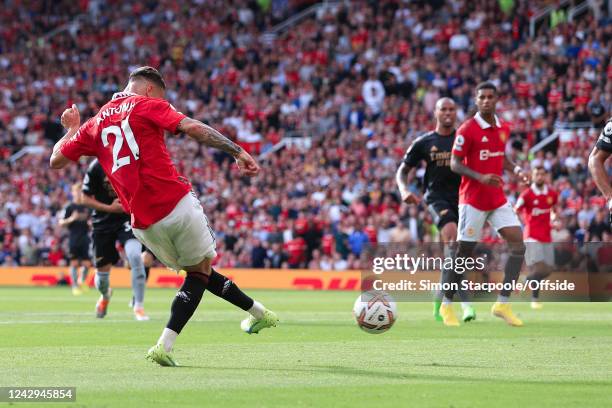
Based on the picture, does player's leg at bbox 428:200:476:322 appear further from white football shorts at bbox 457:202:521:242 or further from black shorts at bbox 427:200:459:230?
white football shorts at bbox 457:202:521:242

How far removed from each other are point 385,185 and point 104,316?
15.3 metres

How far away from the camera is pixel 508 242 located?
1459 centimetres

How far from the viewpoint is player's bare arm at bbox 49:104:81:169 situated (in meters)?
9.96

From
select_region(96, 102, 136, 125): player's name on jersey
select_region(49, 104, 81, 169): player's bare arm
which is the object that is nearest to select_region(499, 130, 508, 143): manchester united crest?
select_region(49, 104, 81, 169): player's bare arm

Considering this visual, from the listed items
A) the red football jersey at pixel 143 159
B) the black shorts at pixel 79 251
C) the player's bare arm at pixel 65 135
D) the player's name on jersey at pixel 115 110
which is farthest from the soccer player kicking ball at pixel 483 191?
the black shorts at pixel 79 251

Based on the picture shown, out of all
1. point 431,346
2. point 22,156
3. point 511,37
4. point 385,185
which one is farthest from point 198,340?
point 22,156

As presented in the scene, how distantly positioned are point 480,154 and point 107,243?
5223mm

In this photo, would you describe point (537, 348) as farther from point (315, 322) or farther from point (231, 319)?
point (231, 319)

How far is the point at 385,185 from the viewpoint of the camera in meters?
30.8

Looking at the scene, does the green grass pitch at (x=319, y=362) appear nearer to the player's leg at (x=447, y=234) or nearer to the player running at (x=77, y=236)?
the player's leg at (x=447, y=234)

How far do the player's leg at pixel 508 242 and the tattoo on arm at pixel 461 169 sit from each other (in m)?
0.67

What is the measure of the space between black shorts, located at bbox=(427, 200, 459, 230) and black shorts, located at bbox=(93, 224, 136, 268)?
4.10 meters

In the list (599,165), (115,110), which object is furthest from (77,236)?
(599,165)

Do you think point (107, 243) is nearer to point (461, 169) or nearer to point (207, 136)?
point (461, 169)
